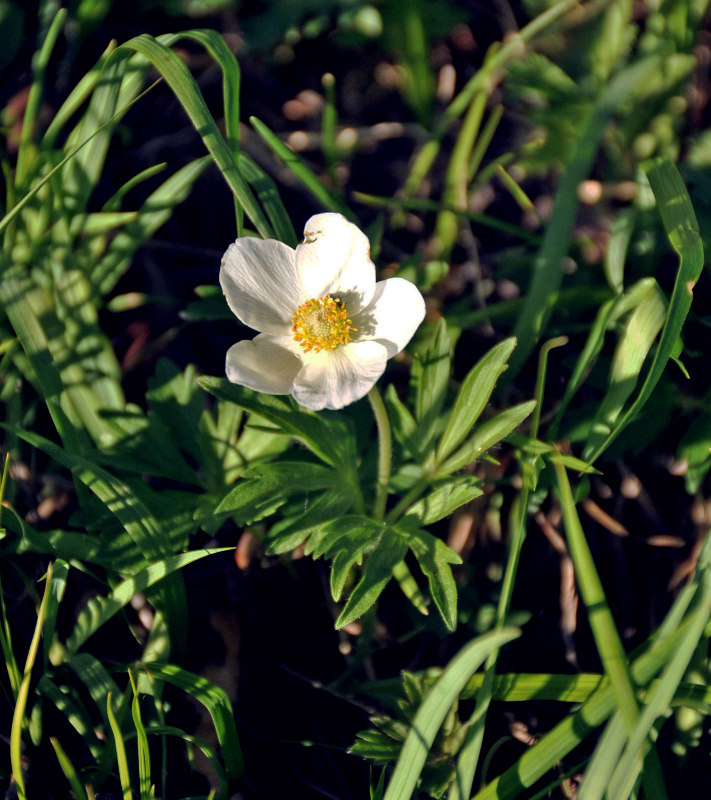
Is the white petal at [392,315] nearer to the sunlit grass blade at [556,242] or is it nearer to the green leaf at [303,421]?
the green leaf at [303,421]

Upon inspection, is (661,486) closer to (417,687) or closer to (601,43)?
(417,687)

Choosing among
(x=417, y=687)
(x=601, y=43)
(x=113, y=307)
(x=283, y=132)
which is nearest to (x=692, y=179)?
(x=601, y=43)

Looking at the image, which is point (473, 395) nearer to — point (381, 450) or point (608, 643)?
point (381, 450)

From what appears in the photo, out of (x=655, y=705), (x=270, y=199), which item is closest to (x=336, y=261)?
(x=270, y=199)

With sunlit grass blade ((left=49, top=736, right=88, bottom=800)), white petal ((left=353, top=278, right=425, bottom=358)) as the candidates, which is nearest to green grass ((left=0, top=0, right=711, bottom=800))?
sunlit grass blade ((left=49, top=736, right=88, bottom=800))

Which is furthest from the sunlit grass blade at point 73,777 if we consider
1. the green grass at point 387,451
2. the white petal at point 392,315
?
the white petal at point 392,315

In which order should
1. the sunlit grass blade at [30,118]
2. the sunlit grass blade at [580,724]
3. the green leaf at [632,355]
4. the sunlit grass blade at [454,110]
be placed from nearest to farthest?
the sunlit grass blade at [580,724], the green leaf at [632,355], the sunlit grass blade at [30,118], the sunlit grass blade at [454,110]

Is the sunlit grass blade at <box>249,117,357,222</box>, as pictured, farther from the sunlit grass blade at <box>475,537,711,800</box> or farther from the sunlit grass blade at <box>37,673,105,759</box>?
the sunlit grass blade at <box>37,673,105,759</box>
